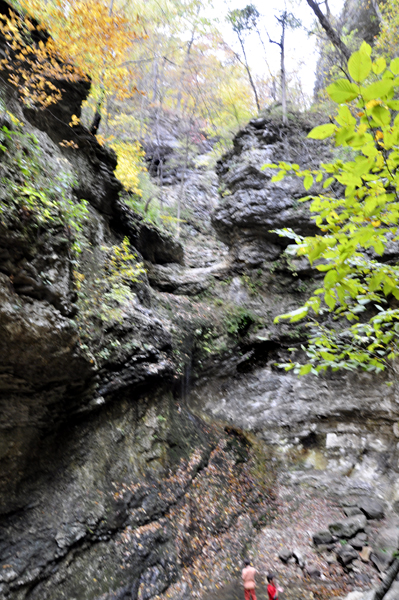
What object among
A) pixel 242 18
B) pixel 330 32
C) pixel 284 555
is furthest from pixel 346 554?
pixel 242 18

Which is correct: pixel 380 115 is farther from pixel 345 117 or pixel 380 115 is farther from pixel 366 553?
pixel 366 553

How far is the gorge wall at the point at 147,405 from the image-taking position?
502 centimetres

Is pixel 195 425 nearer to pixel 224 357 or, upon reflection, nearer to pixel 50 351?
A: pixel 224 357

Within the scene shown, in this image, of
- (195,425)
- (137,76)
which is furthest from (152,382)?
Result: (137,76)

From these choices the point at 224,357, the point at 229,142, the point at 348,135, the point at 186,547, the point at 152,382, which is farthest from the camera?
the point at 229,142

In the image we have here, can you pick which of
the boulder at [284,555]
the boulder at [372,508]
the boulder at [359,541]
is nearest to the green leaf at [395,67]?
the boulder at [284,555]

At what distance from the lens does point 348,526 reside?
7148 millimetres

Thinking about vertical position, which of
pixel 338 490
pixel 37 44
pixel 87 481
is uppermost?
pixel 37 44

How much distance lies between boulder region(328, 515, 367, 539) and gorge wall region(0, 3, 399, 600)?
370mm

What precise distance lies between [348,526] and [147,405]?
552 centimetres

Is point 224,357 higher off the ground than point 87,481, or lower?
higher

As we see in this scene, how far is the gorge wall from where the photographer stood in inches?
197

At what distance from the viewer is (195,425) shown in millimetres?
9133

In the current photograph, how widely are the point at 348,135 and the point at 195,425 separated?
8946mm
